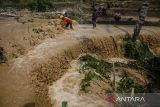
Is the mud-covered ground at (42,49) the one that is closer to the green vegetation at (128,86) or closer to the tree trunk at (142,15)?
the tree trunk at (142,15)

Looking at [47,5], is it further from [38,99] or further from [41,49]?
[38,99]

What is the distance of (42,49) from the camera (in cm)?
1792

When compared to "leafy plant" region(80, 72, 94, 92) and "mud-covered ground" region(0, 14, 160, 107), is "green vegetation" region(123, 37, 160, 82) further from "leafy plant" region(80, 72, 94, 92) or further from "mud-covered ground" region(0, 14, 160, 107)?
"leafy plant" region(80, 72, 94, 92)

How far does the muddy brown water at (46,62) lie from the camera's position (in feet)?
45.4

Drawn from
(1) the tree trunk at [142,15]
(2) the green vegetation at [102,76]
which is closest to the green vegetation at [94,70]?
(2) the green vegetation at [102,76]

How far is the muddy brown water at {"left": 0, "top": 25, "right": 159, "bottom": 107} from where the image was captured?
13.8 meters

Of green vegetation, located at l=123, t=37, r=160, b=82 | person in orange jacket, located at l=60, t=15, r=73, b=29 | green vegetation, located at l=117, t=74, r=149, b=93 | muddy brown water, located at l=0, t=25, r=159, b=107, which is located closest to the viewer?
muddy brown water, located at l=0, t=25, r=159, b=107

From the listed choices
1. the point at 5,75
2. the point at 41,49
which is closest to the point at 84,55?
the point at 41,49

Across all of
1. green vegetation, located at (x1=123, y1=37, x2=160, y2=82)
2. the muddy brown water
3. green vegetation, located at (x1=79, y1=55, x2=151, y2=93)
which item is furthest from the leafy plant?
green vegetation, located at (x1=123, y1=37, x2=160, y2=82)

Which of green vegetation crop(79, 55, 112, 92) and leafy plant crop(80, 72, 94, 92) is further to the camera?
green vegetation crop(79, 55, 112, 92)

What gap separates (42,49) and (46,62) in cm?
174

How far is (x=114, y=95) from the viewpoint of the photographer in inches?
585

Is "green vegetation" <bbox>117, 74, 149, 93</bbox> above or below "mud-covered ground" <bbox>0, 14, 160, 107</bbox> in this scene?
below

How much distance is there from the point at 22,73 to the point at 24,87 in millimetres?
1209
